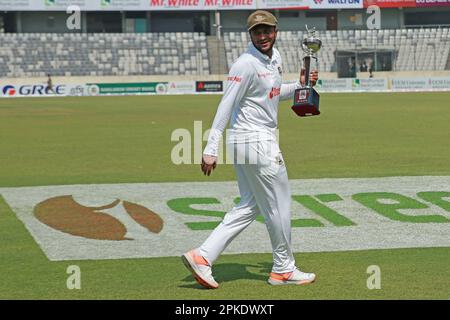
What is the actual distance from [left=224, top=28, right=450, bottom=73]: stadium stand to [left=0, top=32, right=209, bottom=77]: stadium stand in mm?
3670

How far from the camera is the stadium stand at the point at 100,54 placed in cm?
6419

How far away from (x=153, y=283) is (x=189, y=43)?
6312cm

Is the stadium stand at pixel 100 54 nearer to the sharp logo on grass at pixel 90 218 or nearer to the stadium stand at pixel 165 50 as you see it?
the stadium stand at pixel 165 50

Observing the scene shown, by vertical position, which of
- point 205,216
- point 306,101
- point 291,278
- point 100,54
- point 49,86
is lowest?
point 49,86

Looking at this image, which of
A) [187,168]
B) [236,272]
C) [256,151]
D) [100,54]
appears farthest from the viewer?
[100,54]

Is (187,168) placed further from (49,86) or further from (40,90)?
(40,90)

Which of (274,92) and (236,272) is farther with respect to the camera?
(236,272)

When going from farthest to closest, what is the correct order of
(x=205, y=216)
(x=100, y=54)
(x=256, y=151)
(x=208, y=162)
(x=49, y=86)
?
(x=100, y=54)
(x=49, y=86)
(x=205, y=216)
(x=256, y=151)
(x=208, y=162)

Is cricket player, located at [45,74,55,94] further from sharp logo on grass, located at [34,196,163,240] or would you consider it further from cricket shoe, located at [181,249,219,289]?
cricket shoe, located at [181,249,219,289]

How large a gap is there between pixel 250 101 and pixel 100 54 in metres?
60.6

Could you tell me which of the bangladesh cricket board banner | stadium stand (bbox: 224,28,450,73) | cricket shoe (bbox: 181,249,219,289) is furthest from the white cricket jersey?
stadium stand (bbox: 224,28,450,73)

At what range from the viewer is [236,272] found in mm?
7844

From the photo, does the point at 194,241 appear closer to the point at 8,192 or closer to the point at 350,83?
the point at 8,192

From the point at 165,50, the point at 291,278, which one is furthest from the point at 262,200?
the point at 165,50
